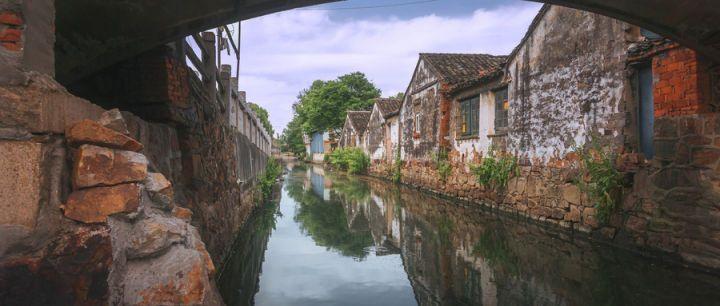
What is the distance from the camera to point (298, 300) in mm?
4789

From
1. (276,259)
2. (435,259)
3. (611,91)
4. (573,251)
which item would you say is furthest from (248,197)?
(611,91)

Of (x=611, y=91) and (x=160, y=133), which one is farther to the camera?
(x=611, y=91)

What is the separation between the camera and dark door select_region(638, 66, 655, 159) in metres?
6.69

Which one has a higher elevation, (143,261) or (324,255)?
(143,261)

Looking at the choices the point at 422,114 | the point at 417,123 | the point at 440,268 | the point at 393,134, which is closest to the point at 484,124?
the point at 422,114

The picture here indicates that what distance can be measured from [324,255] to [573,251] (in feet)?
13.0

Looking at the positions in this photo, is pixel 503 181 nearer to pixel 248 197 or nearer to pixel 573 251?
pixel 573 251

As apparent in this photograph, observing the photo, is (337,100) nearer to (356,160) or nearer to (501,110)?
(356,160)

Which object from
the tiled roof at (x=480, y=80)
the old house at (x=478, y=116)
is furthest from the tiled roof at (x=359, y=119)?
the tiled roof at (x=480, y=80)

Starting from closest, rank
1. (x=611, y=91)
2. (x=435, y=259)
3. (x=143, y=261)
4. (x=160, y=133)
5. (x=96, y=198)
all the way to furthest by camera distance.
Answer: (x=96, y=198) < (x=143, y=261) < (x=160, y=133) < (x=435, y=259) < (x=611, y=91)

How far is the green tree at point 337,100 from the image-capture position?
131ft

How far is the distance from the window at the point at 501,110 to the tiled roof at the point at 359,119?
20253 millimetres

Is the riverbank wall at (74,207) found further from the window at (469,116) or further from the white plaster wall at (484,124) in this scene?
the window at (469,116)

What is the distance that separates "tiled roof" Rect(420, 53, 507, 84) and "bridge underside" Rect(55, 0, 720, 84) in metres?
9.93
